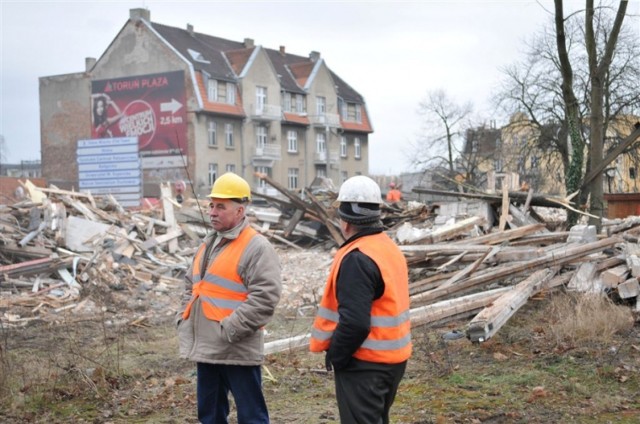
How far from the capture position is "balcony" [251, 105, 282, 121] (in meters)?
50.3

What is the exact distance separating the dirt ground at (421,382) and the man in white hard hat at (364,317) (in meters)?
2.25

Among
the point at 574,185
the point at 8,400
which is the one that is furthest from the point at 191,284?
the point at 574,185

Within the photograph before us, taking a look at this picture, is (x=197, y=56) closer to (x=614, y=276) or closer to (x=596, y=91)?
(x=596, y=91)

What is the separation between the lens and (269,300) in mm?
4758

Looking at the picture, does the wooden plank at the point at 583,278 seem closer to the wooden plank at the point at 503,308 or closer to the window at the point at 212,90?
the wooden plank at the point at 503,308

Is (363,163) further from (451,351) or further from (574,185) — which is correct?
(451,351)

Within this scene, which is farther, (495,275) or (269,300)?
(495,275)

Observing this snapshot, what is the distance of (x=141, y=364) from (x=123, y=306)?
5003 mm

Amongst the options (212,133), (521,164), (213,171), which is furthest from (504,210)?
(212,133)

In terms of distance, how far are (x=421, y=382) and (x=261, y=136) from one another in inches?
1773

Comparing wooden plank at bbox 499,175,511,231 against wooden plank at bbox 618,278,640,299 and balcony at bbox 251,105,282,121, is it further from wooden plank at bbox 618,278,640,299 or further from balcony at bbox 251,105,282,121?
balcony at bbox 251,105,282,121

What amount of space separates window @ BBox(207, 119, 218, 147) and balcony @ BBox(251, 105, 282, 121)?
3458 mm

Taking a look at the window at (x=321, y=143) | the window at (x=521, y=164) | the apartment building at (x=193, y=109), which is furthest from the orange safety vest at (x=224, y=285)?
the window at (x=321, y=143)

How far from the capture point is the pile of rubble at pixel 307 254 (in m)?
10.3
